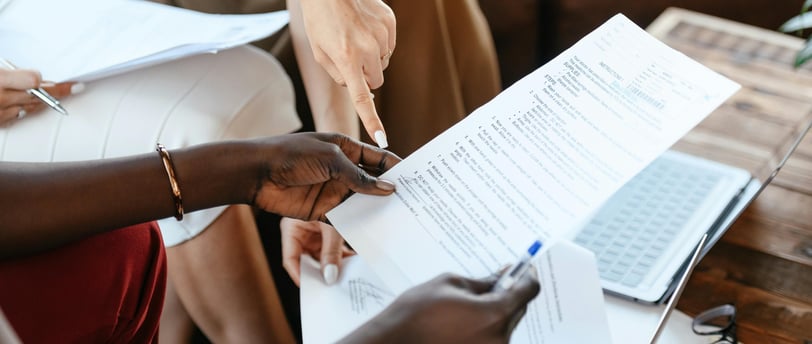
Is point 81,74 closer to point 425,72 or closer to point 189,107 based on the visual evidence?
point 189,107

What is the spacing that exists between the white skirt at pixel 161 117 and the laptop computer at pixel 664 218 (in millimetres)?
464

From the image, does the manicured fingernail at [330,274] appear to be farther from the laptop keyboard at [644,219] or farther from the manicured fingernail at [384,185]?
the laptop keyboard at [644,219]

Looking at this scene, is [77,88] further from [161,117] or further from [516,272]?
[516,272]

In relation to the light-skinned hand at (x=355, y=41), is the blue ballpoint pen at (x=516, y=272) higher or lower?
lower

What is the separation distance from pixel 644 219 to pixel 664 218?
2 cm

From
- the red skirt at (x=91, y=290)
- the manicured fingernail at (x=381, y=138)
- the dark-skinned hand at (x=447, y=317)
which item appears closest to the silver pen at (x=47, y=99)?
the red skirt at (x=91, y=290)

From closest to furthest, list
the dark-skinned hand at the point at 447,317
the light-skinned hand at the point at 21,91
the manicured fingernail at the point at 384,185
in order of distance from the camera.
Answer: the dark-skinned hand at the point at 447,317 < the manicured fingernail at the point at 384,185 < the light-skinned hand at the point at 21,91

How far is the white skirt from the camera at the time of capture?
42.7 inches

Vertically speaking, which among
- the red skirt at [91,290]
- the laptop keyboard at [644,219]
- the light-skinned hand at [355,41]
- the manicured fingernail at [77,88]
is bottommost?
the laptop keyboard at [644,219]

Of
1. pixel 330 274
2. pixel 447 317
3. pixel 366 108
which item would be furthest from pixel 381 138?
pixel 447 317

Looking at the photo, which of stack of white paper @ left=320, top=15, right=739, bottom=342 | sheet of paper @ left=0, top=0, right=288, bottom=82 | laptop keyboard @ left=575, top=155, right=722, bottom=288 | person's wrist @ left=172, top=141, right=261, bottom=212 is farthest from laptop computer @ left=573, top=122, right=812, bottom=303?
sheet of paper @ left=0, top=0, right=288, bottom=82

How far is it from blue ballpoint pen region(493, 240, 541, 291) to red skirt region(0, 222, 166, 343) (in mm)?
422

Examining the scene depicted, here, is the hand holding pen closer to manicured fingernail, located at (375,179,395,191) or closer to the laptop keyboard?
manicured fingernail, located at (375,179,395,191)

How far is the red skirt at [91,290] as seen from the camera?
833 millimetres
